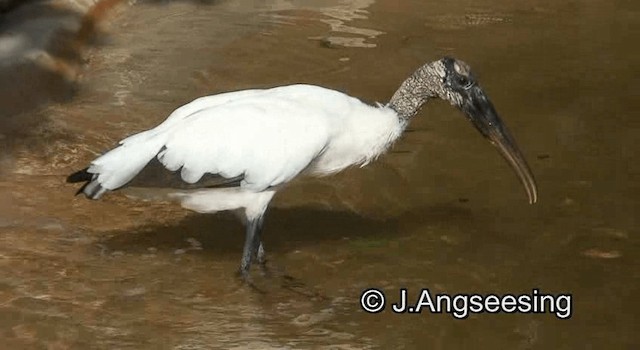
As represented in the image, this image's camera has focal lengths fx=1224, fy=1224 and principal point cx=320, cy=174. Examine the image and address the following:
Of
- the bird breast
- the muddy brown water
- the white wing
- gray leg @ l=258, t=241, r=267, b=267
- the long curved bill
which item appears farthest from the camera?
gray leg @ l=258, t=241, r=267, b=267

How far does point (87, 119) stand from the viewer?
19.9 ft

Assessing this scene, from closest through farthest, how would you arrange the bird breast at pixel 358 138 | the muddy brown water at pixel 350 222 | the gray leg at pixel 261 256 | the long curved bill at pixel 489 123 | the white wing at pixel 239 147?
the muddy brown water at pixel 350 222
the white wing at pixel 239 147
the bird breast at pixel 358 138
the long curved bill at pixel 489 123
the gray leg at pixel 261 256

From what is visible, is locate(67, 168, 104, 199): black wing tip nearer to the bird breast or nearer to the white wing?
the white wing

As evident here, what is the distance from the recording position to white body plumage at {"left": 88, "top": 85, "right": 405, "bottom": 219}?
4277mm

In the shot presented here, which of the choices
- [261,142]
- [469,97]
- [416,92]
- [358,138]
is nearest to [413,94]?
[416,92]

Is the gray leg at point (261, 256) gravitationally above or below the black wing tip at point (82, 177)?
below

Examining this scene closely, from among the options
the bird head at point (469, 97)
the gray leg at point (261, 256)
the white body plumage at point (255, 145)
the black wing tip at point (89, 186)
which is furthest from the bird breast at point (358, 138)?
the black wing tip at point (89, 186)

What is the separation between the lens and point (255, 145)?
428 cm

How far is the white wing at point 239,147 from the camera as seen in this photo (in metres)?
4.27

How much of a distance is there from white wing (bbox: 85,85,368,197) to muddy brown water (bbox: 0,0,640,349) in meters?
0.43

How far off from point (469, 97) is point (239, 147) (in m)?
0.88

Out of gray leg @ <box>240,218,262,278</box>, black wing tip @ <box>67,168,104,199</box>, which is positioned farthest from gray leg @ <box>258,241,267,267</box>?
black wing tip @ <box>67,168,104,199</box>

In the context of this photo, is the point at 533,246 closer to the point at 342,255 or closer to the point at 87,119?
the point at 342,255

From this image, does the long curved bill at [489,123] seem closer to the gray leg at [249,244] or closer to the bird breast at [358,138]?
the bird breast at [358,138]
